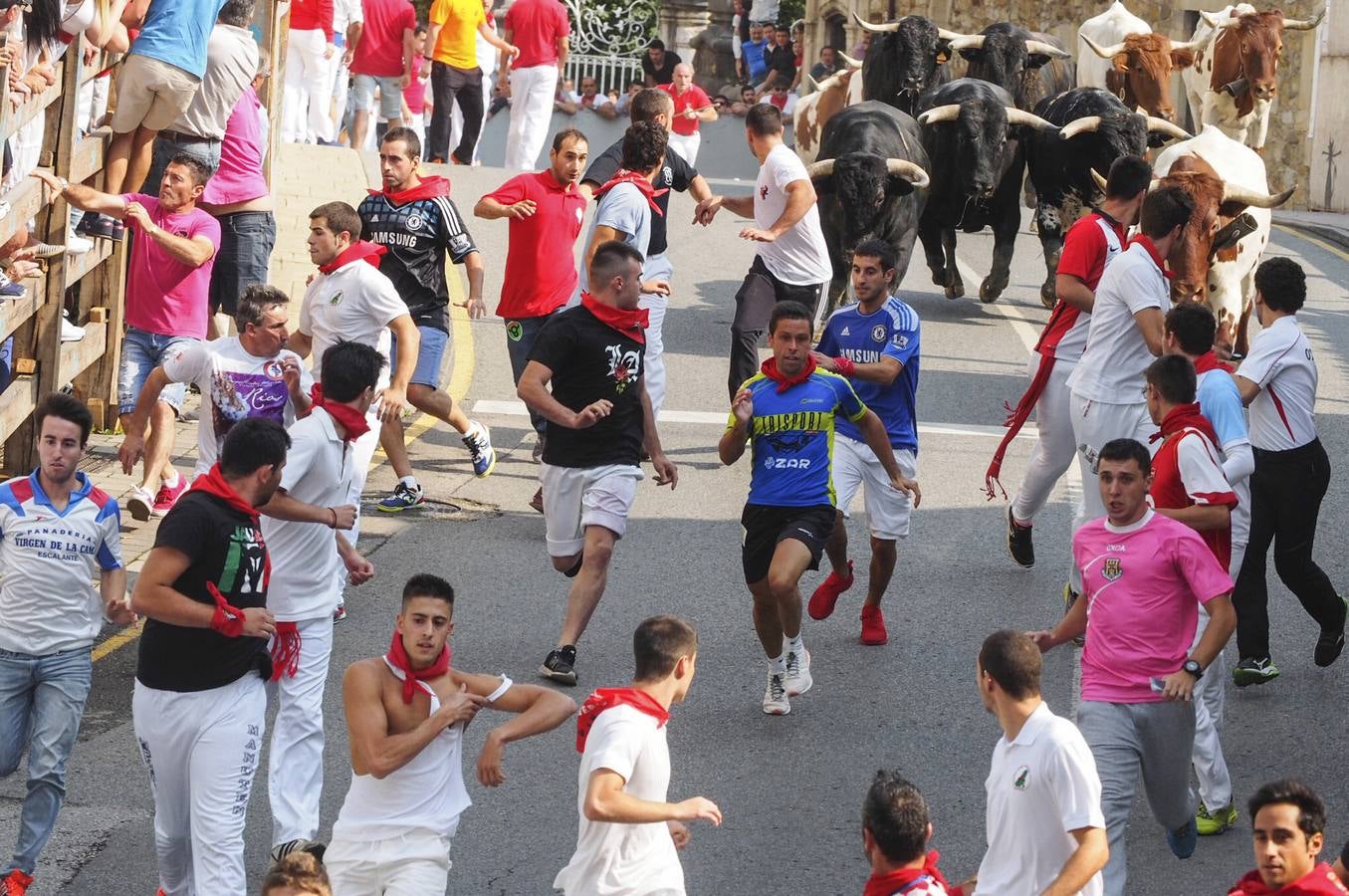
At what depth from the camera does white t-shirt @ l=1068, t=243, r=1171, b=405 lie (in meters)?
8.98

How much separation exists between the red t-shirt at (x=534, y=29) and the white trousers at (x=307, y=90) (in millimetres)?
2105

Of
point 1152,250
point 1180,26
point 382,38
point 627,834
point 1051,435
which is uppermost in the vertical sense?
point 1180,26

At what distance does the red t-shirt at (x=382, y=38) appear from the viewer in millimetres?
20984

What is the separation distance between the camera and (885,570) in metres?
9.56

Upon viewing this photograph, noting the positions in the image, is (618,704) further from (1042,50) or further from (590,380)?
(1042,50)

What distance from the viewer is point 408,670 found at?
5.98 metres

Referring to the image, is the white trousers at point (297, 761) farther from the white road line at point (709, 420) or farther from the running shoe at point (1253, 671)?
the white road line at point (709, 420)

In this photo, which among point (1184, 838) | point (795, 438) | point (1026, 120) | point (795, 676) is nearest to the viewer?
point (1184, 838)

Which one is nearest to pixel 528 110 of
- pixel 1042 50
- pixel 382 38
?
pixel 382 38

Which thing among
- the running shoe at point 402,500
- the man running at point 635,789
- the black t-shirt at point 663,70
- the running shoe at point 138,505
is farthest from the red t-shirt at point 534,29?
the man running at point 635,789

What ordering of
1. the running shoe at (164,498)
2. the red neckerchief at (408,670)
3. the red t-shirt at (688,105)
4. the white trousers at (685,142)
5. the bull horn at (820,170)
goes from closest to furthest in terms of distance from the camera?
the red neckerchief at (408,670) → the running shoe at (164,498) → the bull horn at (820,170) → the red t-shirt at (688,105) → the white trousers at (685,142)

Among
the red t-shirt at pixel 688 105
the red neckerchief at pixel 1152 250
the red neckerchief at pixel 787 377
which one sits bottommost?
the red neckerchief at pixel 787 377

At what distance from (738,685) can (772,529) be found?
92 cm

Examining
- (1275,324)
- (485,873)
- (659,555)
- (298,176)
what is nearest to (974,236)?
(298,176)
